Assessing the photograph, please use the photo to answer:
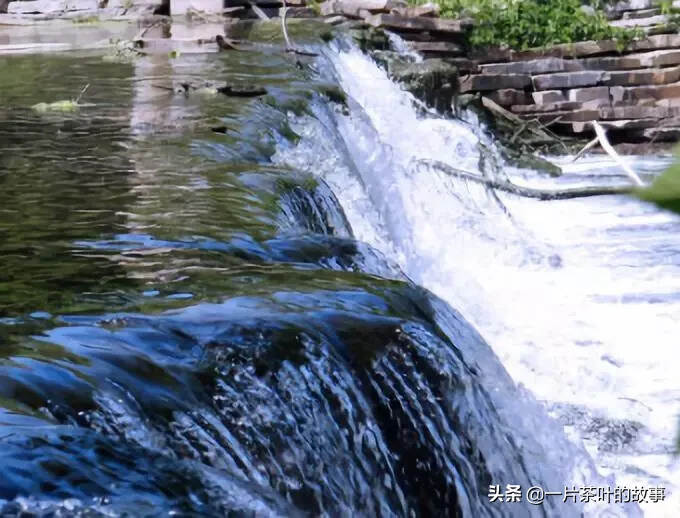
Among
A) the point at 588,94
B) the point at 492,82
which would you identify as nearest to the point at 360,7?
the point at 492,82

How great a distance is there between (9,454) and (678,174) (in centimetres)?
161

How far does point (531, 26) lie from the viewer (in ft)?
48.3

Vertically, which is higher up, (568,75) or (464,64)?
(464,64)

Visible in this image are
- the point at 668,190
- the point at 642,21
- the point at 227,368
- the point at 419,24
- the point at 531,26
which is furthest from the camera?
the point at 642,21

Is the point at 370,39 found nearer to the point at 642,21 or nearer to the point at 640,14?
the point at 642,21

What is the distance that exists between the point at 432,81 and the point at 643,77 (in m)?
3.25

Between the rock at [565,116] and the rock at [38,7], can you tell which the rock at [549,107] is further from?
the rock at [38,7]

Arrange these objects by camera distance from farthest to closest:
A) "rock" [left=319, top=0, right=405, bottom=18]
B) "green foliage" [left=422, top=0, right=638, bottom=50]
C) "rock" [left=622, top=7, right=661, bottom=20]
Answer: "rock" [left=622, top=7, right=661, bottom=20] < "green foliage" [left=422, top=0, right=638, bottom=50] < "rock" [left=319, top=0, right=405, bottom=18]

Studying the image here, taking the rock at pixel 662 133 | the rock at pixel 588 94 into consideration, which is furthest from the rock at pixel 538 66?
the rock at pixel 662 133

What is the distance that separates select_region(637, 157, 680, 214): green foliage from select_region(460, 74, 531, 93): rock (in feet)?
43.3

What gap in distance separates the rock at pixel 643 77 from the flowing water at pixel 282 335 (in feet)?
20.1

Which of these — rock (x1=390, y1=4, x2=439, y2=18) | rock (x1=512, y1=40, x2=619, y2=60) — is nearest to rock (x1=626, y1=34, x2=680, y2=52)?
rock (x1=512, y1=40, x2=619, y2=60)

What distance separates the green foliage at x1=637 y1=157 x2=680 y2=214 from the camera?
0.64 metres

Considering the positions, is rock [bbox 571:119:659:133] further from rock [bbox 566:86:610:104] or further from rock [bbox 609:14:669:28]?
rock [bbox 609:14:669:28]
